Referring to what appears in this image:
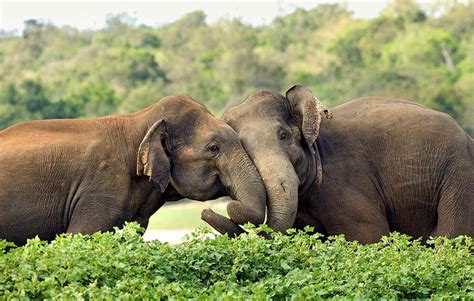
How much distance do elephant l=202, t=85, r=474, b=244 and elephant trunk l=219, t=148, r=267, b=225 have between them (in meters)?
0.17

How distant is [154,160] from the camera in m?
10.9

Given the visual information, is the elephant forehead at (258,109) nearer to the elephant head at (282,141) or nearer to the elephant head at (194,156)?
the elephant head at (282,141)

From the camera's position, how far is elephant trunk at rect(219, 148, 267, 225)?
415 inches

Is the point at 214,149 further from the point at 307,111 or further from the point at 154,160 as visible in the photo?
the point at 307,111

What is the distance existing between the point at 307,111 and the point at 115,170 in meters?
1.59

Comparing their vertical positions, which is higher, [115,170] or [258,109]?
[258,109]

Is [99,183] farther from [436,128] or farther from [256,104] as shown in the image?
[436,128]

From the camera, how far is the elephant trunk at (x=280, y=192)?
35.3 feet

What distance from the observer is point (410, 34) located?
59781 mm

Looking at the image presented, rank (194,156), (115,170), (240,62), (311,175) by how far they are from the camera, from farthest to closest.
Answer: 1. (240,62)
2. (311,175)
3. (194,156)
4. (115,170)

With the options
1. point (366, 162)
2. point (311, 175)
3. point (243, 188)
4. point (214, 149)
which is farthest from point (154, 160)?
point (366, 162)

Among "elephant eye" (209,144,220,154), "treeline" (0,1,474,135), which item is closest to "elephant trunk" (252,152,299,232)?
"elephant eye" (209,144,220,154)

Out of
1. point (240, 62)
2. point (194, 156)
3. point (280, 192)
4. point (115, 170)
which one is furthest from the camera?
point (240, 62)

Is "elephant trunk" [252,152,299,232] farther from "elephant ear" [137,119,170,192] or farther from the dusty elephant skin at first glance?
"elephant ear" [137,119,170,192]
